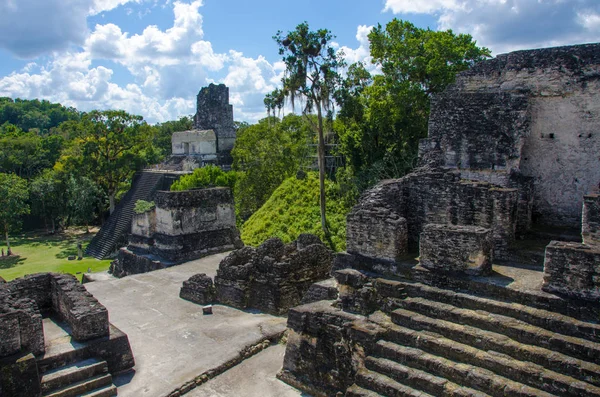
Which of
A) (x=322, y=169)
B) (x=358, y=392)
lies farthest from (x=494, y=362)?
(x=322, y=169)

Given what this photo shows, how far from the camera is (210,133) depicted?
124 ft

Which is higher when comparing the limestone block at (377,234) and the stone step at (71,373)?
the limestone block at (377,234)

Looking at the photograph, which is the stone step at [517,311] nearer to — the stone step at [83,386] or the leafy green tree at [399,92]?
the stone step at [83,386]

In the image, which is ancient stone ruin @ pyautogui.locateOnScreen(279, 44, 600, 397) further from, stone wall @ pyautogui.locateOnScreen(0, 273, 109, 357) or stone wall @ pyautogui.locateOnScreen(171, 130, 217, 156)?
stone wall @ pyautogui.locateOnScreen(171, 130, 217, 156)

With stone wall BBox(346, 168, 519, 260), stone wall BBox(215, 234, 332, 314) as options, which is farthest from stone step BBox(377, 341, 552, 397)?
stone wall BBox(215, 234, 332, 314)

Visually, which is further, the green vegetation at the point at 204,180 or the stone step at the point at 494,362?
the green vegetation at the point at 204,180

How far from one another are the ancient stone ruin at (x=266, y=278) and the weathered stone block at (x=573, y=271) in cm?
572

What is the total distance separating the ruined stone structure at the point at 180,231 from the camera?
15.1 m

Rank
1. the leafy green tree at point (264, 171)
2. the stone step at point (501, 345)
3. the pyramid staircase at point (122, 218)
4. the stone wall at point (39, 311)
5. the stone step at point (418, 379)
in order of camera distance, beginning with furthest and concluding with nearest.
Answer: the leafy green tree at point (264, 171) < the pyramid staircase at point (122, 218) < the stone wall at point (39, 311) < the stone step at point (418, 379) < the stone step at point (501, 345)

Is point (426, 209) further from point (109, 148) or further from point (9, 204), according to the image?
point (109, 148)

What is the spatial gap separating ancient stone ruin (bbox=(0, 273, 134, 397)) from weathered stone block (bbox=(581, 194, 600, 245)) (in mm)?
7448

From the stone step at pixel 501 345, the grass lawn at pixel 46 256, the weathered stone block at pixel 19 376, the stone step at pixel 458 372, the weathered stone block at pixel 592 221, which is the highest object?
the weathered stone block at pixel 592 221

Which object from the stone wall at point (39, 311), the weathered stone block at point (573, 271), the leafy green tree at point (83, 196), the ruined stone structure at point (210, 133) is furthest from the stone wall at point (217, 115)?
the weathered stone block at point (573, 271)

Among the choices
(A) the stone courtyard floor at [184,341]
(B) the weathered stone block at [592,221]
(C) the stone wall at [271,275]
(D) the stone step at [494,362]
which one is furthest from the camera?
(C) the stone wall at [271,275]
